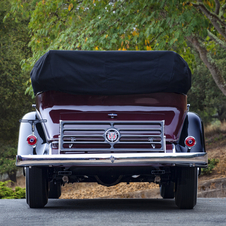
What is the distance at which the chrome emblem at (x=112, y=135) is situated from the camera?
21.4ft

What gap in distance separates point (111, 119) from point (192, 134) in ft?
3.90

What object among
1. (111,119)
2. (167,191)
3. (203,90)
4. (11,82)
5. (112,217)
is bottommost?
(167,191)

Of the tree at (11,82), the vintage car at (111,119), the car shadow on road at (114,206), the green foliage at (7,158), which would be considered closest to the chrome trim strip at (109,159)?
the vintage car at (111,119)

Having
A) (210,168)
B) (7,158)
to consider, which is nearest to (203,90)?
(210,168)

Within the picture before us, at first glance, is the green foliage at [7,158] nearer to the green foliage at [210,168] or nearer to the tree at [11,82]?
the tree at [11,82]

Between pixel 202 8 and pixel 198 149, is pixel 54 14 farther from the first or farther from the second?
pixel 198 149

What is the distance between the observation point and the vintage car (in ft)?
21.5

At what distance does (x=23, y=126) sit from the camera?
274 inches

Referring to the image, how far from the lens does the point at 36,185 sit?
677 cm

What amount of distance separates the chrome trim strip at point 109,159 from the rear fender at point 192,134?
477 mm

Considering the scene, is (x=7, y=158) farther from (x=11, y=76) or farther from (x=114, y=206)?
(x=114, y=206)

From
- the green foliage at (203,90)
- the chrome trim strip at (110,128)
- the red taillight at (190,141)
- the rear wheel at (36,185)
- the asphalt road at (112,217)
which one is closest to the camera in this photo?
the asphalt road at (112,217)

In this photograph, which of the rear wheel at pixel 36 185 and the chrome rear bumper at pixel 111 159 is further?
the rear wheel at pixel 36 185

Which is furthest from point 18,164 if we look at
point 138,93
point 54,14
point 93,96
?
point 54,14
